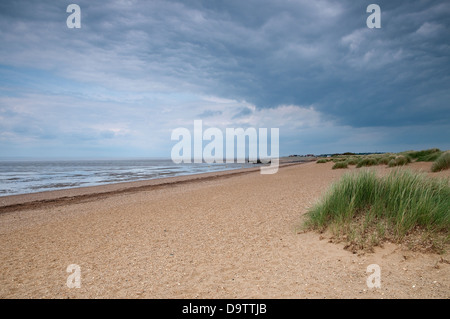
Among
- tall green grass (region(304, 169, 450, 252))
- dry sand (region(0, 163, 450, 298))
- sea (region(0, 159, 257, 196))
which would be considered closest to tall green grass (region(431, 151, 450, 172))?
tall green grass (region(304, 169, 450, 252))

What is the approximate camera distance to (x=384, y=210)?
18.2 feet

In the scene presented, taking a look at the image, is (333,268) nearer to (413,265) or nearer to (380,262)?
(380,262)

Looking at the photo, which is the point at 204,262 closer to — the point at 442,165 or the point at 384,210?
the point at 384,210

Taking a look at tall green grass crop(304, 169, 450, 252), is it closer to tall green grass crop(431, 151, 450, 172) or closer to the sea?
tall green grass crop(431, 151, 450, 172)

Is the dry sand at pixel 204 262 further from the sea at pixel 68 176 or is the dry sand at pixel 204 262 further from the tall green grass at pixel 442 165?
the sea at pixel 68 176

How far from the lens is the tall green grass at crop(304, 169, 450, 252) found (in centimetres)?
495

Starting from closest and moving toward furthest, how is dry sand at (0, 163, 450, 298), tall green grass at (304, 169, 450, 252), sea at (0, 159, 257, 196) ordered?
dry sand at (0, 163, 450, 298), tall green grass at (304, 169, 450, 252), sea at (0, 159, 257, 196)

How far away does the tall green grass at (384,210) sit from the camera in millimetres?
4945

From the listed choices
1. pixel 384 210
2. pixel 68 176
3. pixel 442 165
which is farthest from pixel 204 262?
pixel 68 176

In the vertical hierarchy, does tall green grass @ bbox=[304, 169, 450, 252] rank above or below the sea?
above

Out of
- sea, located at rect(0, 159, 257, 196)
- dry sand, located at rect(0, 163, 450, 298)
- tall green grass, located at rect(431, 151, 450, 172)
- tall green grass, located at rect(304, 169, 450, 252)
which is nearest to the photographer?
dry sand, located at rect(0, 163, 450, 298)

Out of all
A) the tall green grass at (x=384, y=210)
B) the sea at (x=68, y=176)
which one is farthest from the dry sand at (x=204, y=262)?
the sea at (x=68, y=176)

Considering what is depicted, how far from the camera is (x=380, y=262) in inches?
171

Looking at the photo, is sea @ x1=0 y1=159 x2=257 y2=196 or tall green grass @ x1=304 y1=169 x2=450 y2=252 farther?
sea @ x1=0 y1=159 x2=257 y2=196
